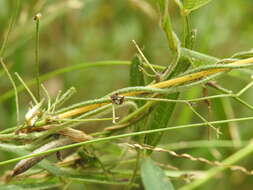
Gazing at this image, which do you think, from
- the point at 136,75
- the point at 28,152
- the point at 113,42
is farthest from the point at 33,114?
the point at 113,42

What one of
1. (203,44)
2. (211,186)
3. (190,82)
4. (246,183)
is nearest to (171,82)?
(190,82)

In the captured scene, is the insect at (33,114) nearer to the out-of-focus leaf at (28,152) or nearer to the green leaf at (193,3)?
the out-of-focus leaf at (28,152)

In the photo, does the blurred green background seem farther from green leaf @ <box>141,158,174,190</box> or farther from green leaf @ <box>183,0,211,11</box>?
green leaf @ <box>183,0,211,11</box>

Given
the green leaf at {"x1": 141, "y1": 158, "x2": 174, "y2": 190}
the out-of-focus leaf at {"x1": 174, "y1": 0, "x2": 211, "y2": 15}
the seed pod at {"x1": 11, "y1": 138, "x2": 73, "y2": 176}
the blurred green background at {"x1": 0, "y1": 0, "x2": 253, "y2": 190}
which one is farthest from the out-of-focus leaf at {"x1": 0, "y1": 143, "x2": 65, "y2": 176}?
the blurred green background at {"x1": 0, "y1": 0, "x2": 253, "y2": 190}

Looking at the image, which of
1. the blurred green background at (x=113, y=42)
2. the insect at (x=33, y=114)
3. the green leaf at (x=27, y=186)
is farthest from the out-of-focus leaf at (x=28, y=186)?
the blurred green background at (x=113, y=42)

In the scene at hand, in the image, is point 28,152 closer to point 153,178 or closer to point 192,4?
point 153,178

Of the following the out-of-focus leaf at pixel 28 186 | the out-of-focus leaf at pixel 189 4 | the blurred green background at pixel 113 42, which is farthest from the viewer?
the blurred green background at pixel 113 42
